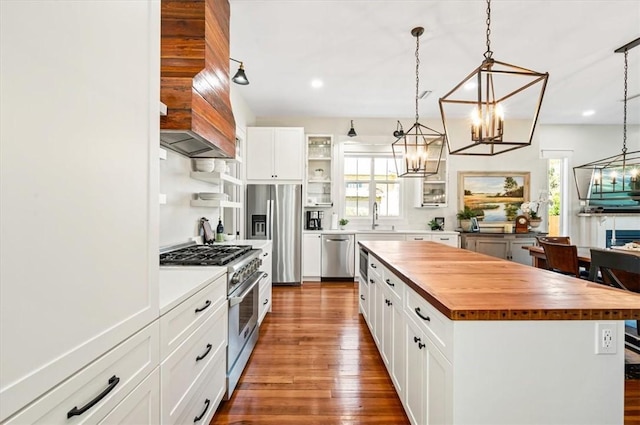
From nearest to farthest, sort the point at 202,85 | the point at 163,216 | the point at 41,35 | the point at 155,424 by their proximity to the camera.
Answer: the point at 41,35 → the point at 155,424 → the point at 202,85 → the point at 163,216

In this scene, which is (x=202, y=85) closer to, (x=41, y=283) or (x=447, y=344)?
(x=41, y=283)

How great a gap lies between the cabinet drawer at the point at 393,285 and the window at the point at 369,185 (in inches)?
139

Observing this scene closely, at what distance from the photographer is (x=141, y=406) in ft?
3.20

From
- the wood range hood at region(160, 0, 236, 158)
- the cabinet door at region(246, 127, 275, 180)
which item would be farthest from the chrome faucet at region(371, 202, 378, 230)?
the wood range hood at region(160, 0, 236, 158)

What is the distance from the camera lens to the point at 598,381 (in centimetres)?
111

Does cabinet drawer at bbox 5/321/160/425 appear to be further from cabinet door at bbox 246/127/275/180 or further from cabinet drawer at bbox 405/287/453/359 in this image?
cabinet door at bbox 246/127/275/180

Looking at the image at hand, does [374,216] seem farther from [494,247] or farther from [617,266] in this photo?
[617,266]

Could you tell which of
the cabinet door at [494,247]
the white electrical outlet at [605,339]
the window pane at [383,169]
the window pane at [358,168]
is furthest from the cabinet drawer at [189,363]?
the cabinet door at [494,247]

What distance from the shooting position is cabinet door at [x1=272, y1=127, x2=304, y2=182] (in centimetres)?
505

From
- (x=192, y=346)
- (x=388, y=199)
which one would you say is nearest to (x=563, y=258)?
(x=388, y=199)

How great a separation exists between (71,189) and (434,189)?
5742 millimetres

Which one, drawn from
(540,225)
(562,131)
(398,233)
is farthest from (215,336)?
(562,131)

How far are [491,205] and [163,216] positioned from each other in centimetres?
570

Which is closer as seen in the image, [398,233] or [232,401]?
[232,401]
